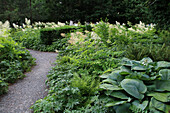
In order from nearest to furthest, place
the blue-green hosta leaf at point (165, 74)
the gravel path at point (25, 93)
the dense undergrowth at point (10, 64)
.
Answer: the blue-green hosta leaf at point (165, 74)
the gravel path at point (25, 93)
the dense undergrowth at point (10, 64)

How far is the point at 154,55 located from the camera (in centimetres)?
323

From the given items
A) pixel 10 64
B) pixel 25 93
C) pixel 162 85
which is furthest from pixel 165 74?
pixel 10 64

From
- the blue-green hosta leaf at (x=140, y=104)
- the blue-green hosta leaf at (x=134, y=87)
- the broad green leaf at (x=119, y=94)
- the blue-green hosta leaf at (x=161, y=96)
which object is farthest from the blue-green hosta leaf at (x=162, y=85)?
the broad green leaf at (x=119, y=94)

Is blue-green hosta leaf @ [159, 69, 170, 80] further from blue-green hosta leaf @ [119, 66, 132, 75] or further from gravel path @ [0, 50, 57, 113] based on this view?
gravel path @ [0, 50, 57, 113]

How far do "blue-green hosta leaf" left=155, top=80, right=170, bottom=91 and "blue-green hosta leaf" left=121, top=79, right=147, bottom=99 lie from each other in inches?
9.0

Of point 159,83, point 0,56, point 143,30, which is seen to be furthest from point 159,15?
point 0,56

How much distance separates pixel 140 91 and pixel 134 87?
91 mm

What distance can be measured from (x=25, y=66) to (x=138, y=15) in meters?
16.1

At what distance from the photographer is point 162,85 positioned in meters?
1.95

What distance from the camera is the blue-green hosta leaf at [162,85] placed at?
6.19ft

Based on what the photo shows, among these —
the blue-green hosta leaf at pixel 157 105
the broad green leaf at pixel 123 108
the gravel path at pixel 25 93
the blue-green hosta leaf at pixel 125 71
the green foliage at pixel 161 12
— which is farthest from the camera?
the green foliage at pixel 161 12

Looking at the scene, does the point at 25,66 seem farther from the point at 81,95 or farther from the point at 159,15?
the point at 159,15

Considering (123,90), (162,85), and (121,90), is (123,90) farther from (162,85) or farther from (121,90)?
(162,85)

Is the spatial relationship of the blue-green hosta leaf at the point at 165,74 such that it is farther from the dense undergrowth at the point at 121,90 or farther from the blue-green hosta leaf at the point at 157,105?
the blue-green hosta leaf at the point at 157,105
